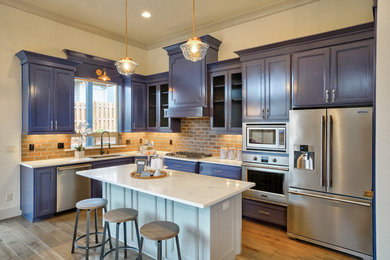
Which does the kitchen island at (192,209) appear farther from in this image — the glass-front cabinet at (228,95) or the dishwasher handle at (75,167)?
the glass-front cabinet at (228,95)

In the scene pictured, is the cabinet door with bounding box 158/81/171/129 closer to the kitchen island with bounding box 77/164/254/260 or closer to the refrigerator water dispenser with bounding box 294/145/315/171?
the kitchen island with bounding box 77/164/254/260

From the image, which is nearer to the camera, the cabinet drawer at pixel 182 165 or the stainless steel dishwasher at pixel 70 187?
the stainless steel dishwasher at pixel 70 187

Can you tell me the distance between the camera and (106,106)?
519 cm

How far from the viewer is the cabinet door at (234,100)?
158 inches

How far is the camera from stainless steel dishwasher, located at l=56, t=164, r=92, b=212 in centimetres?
383

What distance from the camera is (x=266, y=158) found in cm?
336

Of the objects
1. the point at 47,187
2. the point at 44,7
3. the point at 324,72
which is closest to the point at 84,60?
the point at 44,7

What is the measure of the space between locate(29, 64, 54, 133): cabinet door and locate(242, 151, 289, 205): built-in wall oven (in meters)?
3.24

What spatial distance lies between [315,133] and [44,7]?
4609mm

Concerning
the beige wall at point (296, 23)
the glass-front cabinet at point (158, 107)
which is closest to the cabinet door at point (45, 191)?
the glass-front cabinet at point (158, 107)

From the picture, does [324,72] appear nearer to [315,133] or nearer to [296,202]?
[315,133]

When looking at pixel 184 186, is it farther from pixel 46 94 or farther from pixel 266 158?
pixel 46 94

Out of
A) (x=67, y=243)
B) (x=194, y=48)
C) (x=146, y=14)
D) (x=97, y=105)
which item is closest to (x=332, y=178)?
(x=194, y=48)

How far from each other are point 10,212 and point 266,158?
406 centimetres
